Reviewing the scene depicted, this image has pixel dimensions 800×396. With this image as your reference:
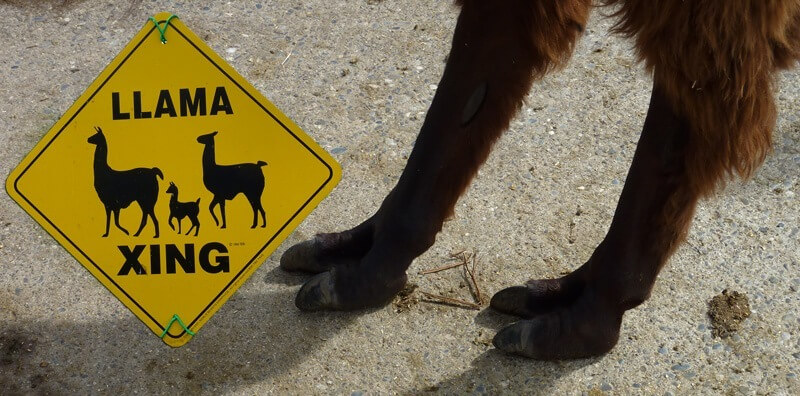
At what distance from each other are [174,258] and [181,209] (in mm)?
136

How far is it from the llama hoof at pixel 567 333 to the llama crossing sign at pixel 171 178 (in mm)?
742

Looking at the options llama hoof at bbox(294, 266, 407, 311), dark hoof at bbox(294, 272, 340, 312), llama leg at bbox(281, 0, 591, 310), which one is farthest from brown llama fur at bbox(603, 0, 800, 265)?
dark hoof at bbox(294, 272, 340, 312)

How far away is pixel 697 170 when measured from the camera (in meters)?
2.16

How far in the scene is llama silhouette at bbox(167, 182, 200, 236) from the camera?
7.51 feet

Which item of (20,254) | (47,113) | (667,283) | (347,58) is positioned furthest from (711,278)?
(47,113)

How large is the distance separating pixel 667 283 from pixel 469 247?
66 centimetres

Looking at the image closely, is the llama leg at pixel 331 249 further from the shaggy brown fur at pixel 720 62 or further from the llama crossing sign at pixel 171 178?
the shaggy brown fur at pixel 720 62

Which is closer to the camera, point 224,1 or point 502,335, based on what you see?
point 502,335

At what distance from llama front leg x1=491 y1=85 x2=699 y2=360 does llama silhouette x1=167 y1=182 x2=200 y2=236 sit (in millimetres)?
952

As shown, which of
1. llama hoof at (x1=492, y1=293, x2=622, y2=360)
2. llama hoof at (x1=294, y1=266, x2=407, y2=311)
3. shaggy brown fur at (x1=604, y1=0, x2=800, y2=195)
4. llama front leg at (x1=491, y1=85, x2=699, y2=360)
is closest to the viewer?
shaggy brown fur at (x1=604, y1=0, x2=800, y2=195)

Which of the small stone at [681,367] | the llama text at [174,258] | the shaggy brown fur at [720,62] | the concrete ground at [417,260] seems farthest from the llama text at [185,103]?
the small stone at [681,367]

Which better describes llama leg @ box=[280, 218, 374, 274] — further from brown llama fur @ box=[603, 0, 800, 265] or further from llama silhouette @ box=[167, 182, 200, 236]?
brown llama fur @ box=[603, 0, 800, 265]

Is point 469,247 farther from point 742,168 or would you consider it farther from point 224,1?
point 224,1

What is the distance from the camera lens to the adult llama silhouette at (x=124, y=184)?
90.0 inches
